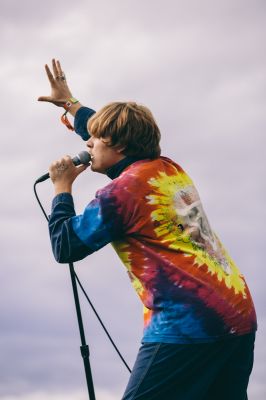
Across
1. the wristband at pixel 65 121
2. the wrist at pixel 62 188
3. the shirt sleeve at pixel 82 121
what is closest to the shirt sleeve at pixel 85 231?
the wrist at pixel 62 188

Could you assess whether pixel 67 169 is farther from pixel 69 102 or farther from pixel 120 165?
pixel 69 102

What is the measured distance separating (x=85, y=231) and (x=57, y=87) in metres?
1.91

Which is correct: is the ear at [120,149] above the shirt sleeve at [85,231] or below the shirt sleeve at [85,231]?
above

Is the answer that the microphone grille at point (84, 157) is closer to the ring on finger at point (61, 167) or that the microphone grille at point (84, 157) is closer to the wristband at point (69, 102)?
the ring on finger at point (61, 167)

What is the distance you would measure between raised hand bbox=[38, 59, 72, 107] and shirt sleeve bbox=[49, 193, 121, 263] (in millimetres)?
1671

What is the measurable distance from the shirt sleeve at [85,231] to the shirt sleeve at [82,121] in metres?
1.35

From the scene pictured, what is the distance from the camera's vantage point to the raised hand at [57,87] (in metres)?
4.52

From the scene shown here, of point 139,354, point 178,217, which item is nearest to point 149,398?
point 139,354

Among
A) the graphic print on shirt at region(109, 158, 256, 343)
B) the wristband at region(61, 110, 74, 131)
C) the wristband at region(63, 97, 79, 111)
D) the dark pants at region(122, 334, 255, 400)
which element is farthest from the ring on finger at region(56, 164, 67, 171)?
the wristband at region(63, 97, 79, 111)

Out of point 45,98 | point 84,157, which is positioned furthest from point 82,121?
point 84,157

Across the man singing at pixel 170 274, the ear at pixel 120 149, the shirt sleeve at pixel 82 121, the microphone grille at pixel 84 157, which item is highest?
the shirt sleeve at pixel 82 121

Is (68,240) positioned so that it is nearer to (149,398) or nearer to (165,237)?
(165,237)

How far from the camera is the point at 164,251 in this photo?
→ 284 centimetres

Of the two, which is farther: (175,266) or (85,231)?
(85,231)
